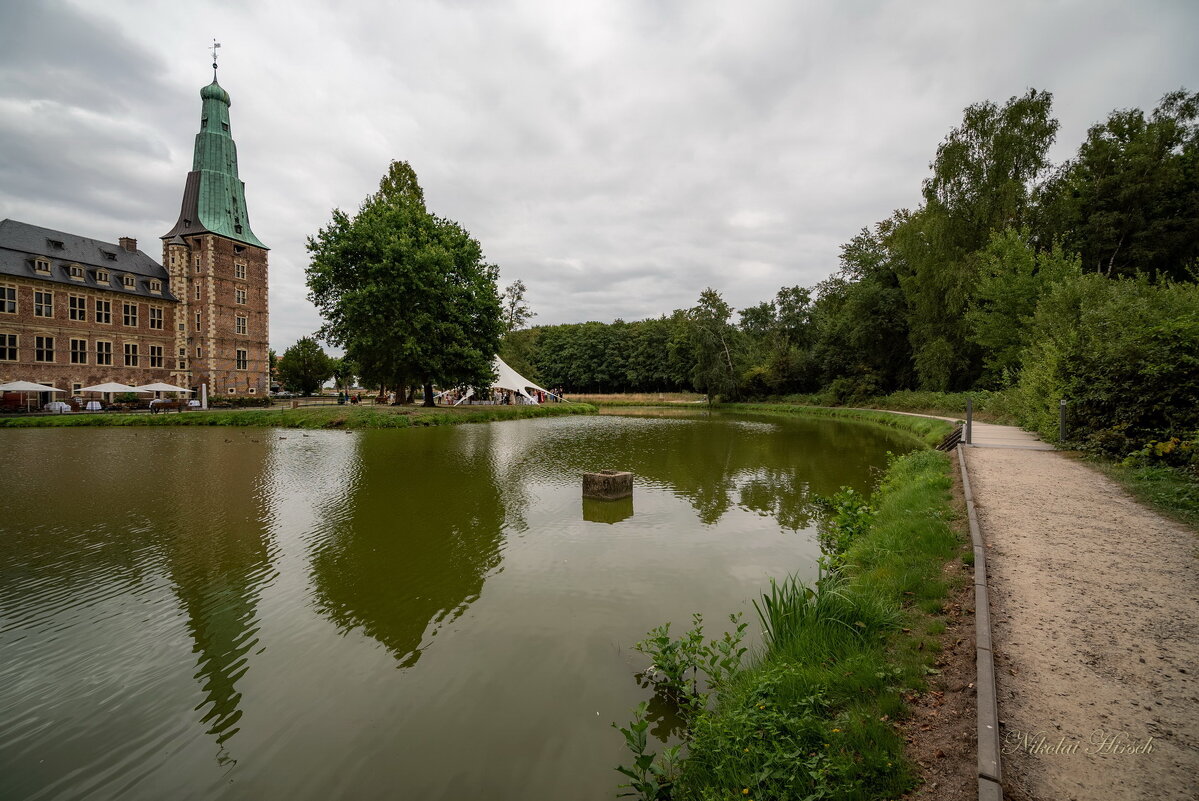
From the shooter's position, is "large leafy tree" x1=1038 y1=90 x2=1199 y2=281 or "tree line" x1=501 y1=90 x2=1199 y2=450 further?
"large leafy tree" x1=1038 y1=90 x2=1199 y2=281

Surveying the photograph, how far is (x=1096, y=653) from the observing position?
319 centimetres

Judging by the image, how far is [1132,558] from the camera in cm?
477

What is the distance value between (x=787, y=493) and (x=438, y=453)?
10.5 metres

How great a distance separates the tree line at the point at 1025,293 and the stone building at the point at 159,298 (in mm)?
24279

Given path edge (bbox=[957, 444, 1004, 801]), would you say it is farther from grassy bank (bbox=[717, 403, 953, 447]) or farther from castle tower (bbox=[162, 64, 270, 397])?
castle tower (bbox=[162, 64, 270, 397])

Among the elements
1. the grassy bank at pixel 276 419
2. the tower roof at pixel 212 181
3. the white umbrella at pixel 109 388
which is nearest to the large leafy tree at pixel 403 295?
the grassy bank at pixel 276 419

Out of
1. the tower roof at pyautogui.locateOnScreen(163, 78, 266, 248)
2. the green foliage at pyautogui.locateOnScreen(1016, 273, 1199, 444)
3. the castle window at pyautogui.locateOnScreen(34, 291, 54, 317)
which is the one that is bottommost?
the green foliage at pyautogui.locateOnScreen(1016, 273, 1199, 444)

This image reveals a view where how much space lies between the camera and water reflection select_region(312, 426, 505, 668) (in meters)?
4.90

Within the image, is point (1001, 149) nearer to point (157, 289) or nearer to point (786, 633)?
point (786, 633)

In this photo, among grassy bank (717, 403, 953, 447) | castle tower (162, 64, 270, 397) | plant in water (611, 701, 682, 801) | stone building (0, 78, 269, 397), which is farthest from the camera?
castle tower (162, 64, 270, 397)

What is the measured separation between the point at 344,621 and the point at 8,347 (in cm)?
3989

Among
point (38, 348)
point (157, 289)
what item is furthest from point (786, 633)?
point (157, 289)

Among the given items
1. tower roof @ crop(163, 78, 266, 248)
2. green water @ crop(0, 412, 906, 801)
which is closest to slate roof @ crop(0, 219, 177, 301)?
tower roof @ crop(163, 78, 266, 248)

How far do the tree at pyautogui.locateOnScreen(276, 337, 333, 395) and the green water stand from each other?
49.5 meters
